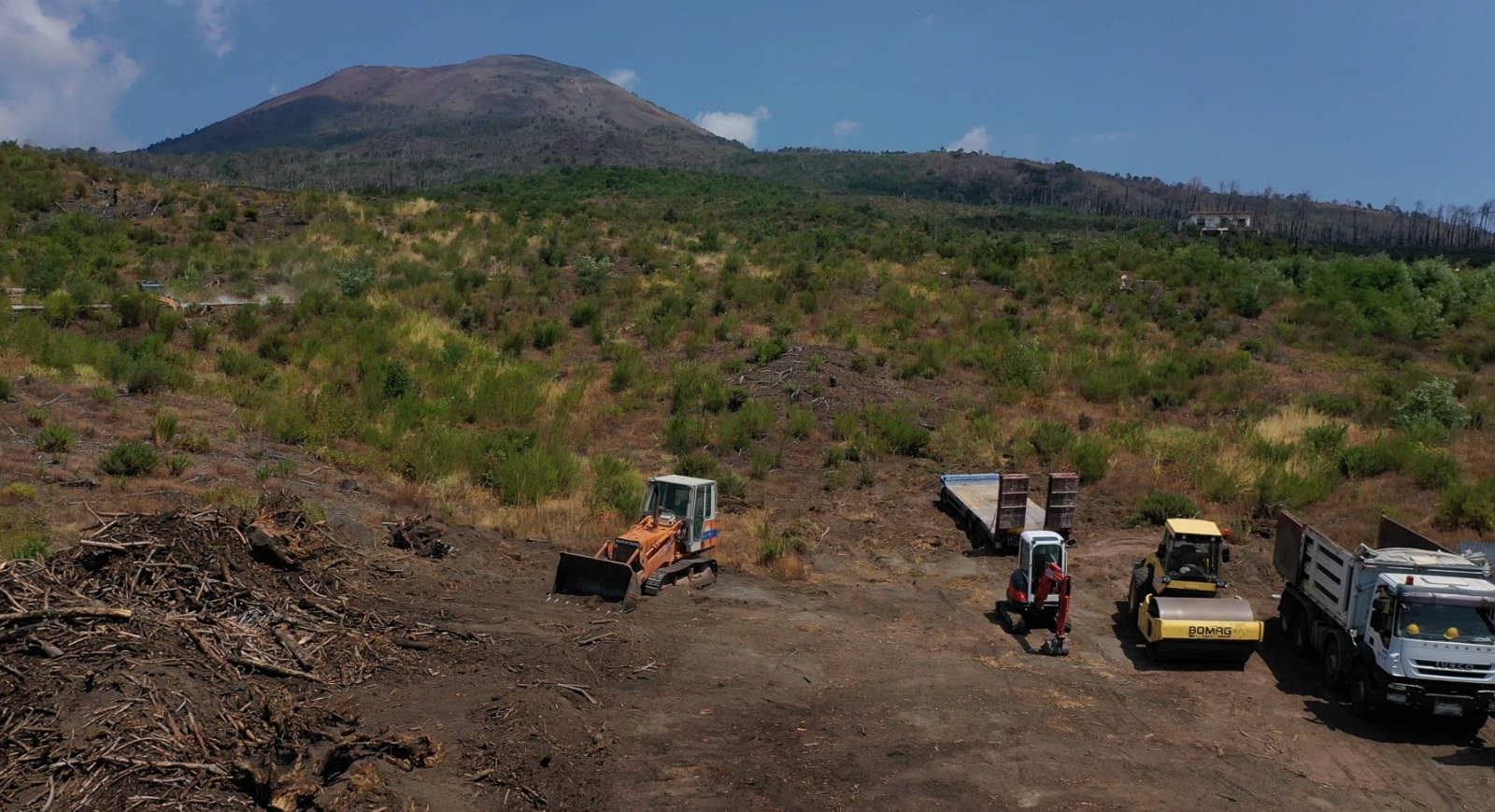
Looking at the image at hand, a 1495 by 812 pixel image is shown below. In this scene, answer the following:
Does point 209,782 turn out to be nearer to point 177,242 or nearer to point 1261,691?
point 1261,691

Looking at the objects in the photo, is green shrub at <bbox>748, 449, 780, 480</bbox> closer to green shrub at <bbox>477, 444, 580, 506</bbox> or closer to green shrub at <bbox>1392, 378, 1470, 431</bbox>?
green shrub at <bbox>477, 444, 580, 506</bbox>

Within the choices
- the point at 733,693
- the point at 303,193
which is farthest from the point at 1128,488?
the point at 303,193

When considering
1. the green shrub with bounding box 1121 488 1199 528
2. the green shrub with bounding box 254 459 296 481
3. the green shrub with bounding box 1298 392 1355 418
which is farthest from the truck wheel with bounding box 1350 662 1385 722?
the green shrub with bounding box 254 459 296 481

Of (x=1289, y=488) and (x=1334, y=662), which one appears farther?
(x=1289, y=488)

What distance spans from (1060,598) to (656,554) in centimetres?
643

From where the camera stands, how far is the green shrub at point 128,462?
16.7 m

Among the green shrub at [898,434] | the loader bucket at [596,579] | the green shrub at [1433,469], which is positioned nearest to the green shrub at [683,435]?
the green shrub at [898,434]

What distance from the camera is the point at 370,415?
77.5ft

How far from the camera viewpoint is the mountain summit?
122 meters

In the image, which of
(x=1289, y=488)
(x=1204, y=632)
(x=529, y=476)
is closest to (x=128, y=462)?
(x=529, y=476)

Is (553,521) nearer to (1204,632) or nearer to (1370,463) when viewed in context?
(1204,632)

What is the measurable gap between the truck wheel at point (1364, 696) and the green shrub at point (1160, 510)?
8.34 metres

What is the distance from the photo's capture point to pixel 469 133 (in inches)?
5645

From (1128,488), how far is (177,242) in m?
35.7
